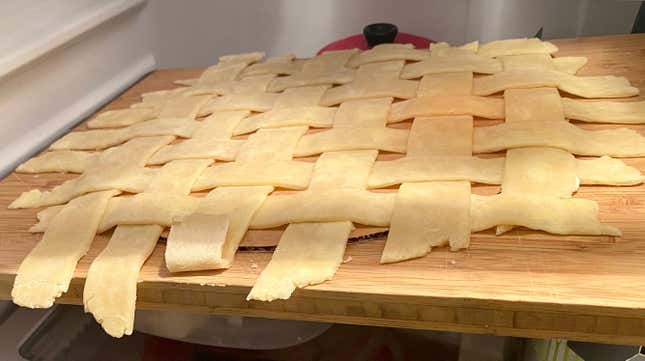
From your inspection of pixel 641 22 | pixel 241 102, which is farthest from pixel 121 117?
pixel 641 22

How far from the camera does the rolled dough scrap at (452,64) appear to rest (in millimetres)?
765

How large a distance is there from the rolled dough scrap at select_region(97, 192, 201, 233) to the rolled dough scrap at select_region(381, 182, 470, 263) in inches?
8.1

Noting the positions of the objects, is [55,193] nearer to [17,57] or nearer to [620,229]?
[17,57]

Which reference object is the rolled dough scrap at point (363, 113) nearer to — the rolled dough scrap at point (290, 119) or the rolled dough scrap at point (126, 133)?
the rolled dough scrap at point (290, 119)

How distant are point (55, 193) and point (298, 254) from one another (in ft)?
1.07

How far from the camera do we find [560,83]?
69 centimetres

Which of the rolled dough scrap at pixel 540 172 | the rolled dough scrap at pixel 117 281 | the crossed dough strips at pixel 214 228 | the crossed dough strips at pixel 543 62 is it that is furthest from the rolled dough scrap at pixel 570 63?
the rolled dough scrap at pixel 117 281

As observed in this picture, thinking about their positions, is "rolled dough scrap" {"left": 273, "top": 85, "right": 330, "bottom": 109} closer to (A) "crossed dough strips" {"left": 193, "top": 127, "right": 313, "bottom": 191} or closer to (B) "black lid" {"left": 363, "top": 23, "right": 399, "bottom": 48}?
(A) "crossed dough strips" {"left": 193, "top": 127, "right": 313, "bottom": 191}

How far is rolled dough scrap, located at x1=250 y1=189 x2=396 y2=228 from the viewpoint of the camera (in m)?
0.53

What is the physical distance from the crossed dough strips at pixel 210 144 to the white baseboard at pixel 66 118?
24 cm

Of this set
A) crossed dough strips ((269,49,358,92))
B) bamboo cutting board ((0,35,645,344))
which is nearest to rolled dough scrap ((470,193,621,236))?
bamboo cutting board ((0,35,645,344))

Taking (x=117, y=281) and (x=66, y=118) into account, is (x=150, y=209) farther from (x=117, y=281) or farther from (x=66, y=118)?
(x=66, y=118)

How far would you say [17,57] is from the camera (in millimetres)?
780

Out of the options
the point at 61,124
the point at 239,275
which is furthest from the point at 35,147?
the point at 239,275
